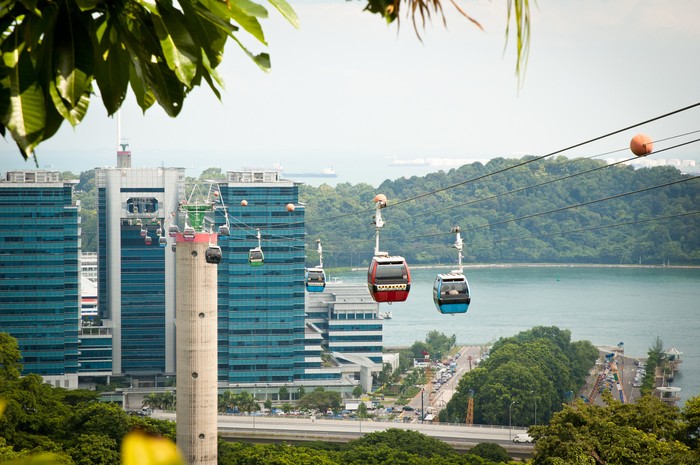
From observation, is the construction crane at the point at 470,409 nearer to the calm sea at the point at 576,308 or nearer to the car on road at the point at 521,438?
the car on road at the point at 521,438

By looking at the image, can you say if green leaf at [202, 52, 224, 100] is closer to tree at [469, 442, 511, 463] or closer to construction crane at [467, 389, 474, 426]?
tree at [469, 442, 511, 463]

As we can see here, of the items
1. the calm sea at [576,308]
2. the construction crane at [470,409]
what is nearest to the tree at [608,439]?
the construction crane at [470,409]

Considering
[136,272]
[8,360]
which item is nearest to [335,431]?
[8,360]

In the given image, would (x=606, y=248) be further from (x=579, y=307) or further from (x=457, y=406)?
(x=457, y=406)

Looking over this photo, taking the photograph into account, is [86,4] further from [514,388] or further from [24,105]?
[514,388]

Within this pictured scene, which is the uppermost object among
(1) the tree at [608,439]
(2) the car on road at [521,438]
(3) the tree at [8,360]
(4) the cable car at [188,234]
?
(4) the cable car at [188,234]

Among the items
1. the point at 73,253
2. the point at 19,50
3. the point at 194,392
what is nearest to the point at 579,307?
→ the point at 73,253

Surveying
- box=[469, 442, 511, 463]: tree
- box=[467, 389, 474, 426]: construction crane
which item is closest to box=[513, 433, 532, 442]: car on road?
box=[467, 389, 474, 426]: construction crane
